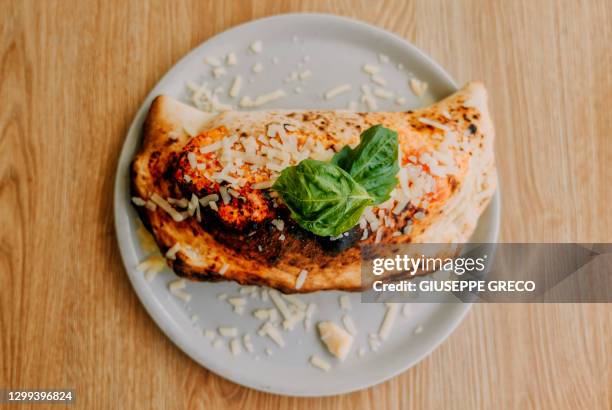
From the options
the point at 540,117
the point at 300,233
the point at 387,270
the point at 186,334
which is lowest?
the point at 186,334

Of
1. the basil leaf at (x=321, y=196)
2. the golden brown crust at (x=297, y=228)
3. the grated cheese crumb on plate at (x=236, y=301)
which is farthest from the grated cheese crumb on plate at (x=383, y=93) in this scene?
the grated cheese crumb on plate at (x=236, y=301)

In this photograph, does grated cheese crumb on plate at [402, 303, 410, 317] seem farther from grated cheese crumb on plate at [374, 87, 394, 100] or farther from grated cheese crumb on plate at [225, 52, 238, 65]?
grated cheese crumb on plate at [225, 52, 238, 65]

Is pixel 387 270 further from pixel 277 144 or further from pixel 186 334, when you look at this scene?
pixel 186 334

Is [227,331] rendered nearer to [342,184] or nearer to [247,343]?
[247,343]

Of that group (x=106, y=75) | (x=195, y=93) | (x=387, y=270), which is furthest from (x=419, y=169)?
(x=106, y=75)

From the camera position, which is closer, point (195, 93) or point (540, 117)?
point (195, 93)

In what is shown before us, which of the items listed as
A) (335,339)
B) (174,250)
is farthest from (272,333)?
(174,250)

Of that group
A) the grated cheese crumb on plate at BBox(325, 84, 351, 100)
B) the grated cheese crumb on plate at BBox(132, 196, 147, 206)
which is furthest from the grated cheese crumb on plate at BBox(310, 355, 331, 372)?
the grated cheese crumb on plate at BBox(325, 84, 351, 100)

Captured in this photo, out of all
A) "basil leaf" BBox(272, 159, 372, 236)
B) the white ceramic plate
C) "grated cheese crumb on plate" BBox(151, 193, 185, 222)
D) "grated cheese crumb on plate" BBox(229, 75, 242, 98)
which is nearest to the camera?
"basil leaf" BBox(272, 159, 372, 236)
